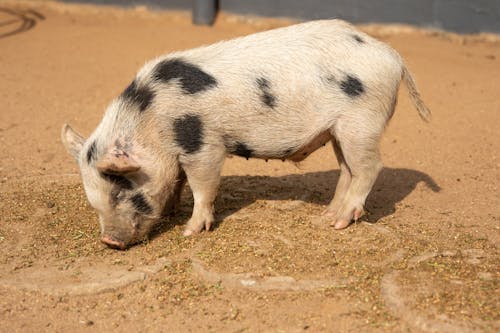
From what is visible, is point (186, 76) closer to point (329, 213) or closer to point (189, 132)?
point (189, 132)

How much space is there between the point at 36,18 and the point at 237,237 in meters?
8.68

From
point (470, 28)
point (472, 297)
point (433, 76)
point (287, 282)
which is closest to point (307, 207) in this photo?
point (287, 282)

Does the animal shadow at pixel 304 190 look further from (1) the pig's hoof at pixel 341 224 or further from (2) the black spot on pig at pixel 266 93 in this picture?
(2) the black spot on pig at pixel 266 93

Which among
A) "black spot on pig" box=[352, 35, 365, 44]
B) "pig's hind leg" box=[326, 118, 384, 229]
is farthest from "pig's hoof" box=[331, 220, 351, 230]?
"black spot on pig" box=[352, 35, 365, 44]

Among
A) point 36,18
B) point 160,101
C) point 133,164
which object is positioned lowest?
point 36,18

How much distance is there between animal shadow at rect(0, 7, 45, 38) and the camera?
12.5m

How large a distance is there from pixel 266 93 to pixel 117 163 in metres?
1.30

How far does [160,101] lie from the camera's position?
18.7ft

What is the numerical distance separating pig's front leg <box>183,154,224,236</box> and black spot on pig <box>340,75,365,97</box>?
1.13 meters

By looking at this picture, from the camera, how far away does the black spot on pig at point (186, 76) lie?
573 centimetres

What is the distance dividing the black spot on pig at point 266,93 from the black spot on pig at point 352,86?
0.56 m

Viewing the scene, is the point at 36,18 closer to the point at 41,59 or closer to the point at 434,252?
the point at 41,59

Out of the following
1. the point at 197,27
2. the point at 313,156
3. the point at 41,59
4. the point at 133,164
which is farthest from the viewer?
the point at 197,27

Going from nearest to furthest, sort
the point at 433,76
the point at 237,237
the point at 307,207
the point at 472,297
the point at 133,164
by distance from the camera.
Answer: the point at 472,297 → the point at 133,164 → the point at 237,237 → the point at 307,207 → the point at 433,76
